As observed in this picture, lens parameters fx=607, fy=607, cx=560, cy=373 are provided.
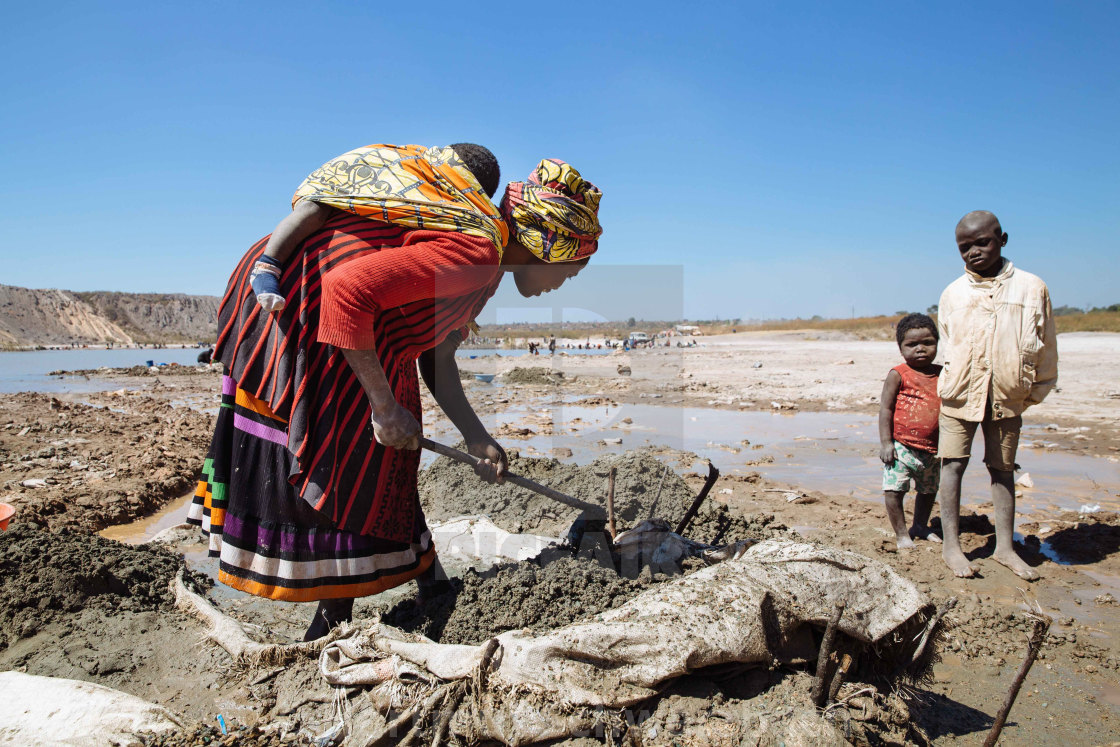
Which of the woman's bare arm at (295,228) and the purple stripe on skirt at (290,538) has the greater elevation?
the woman's bare arm at (295,228)

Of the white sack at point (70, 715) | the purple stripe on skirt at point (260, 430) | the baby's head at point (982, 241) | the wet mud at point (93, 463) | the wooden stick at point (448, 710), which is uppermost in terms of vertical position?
the baby's head at point (982, 241)

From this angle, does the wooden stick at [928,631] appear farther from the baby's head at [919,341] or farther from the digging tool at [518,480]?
the baby's head at [919,341]

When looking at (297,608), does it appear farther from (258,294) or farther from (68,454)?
(68,454)

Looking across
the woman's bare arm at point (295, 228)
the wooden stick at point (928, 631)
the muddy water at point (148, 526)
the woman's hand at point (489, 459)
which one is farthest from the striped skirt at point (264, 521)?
the muddy water at point (148, 526)

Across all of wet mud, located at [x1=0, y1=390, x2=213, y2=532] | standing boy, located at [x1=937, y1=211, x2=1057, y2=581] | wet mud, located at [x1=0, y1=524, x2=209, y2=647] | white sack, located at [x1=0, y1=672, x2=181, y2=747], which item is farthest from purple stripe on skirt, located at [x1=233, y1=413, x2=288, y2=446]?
standing boy, located at [x1=937, y1=211, x2=1057, y2=581]

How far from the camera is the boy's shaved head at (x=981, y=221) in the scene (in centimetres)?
309

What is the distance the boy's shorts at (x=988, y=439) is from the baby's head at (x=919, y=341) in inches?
21.7

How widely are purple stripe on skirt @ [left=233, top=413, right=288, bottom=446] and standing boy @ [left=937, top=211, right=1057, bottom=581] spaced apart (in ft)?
10.5

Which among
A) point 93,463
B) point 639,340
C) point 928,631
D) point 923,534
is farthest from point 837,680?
point 639,340

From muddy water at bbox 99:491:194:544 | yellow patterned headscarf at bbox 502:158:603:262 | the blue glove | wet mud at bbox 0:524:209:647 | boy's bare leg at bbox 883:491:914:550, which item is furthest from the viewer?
muddy water at bbox 99:491:194:544

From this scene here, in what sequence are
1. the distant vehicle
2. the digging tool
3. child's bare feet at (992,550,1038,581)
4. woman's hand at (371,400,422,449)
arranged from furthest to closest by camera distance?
the distant vehicle, child's bare feet at (992,550,1038,581), the digging tool, woman's hand at (371,400,422,449)

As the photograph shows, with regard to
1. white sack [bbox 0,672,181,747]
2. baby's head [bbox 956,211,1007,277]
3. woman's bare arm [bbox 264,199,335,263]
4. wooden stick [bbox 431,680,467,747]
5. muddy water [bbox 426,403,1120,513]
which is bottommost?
muddy water [bbox 426,403,1120,513]

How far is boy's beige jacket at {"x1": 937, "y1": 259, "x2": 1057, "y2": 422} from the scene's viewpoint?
3018 millimetres

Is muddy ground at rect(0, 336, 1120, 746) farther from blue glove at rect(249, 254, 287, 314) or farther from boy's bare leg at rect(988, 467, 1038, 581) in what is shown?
blue glove at rect(249, 254, 287, 314)
